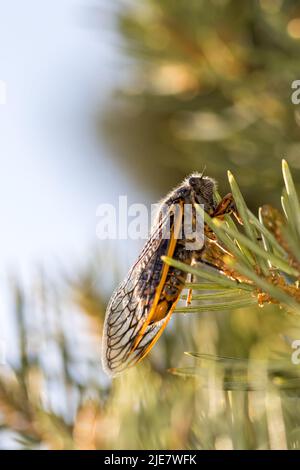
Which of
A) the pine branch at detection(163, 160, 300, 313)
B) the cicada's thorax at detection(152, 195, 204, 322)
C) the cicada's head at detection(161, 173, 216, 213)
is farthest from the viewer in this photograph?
the cicada's head at detection(161, 173, 216, 213)

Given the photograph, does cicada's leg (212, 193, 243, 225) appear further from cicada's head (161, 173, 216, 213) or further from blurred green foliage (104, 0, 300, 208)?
blurred green foliage (104, 0, 300, 208)

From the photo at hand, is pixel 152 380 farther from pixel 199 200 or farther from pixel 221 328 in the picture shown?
pixel 199 200

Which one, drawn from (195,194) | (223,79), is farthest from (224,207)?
(223,79)

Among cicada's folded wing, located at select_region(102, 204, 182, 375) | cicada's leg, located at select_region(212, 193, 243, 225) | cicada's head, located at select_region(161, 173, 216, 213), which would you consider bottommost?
cicada's folded wing, located at select_region(102, 204, 182, 375)

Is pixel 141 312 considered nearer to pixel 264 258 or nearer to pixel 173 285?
pixel 173 285

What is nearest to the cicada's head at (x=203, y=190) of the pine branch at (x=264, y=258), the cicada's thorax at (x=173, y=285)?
the cicada's thorax at (x=173, y=285)

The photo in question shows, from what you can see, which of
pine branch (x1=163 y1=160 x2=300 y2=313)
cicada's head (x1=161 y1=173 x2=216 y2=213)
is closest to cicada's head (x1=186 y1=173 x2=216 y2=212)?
cicada's head (x1=161 y1=173 x2=216 y2=213)

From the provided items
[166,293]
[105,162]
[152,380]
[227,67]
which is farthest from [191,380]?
[105,162]
